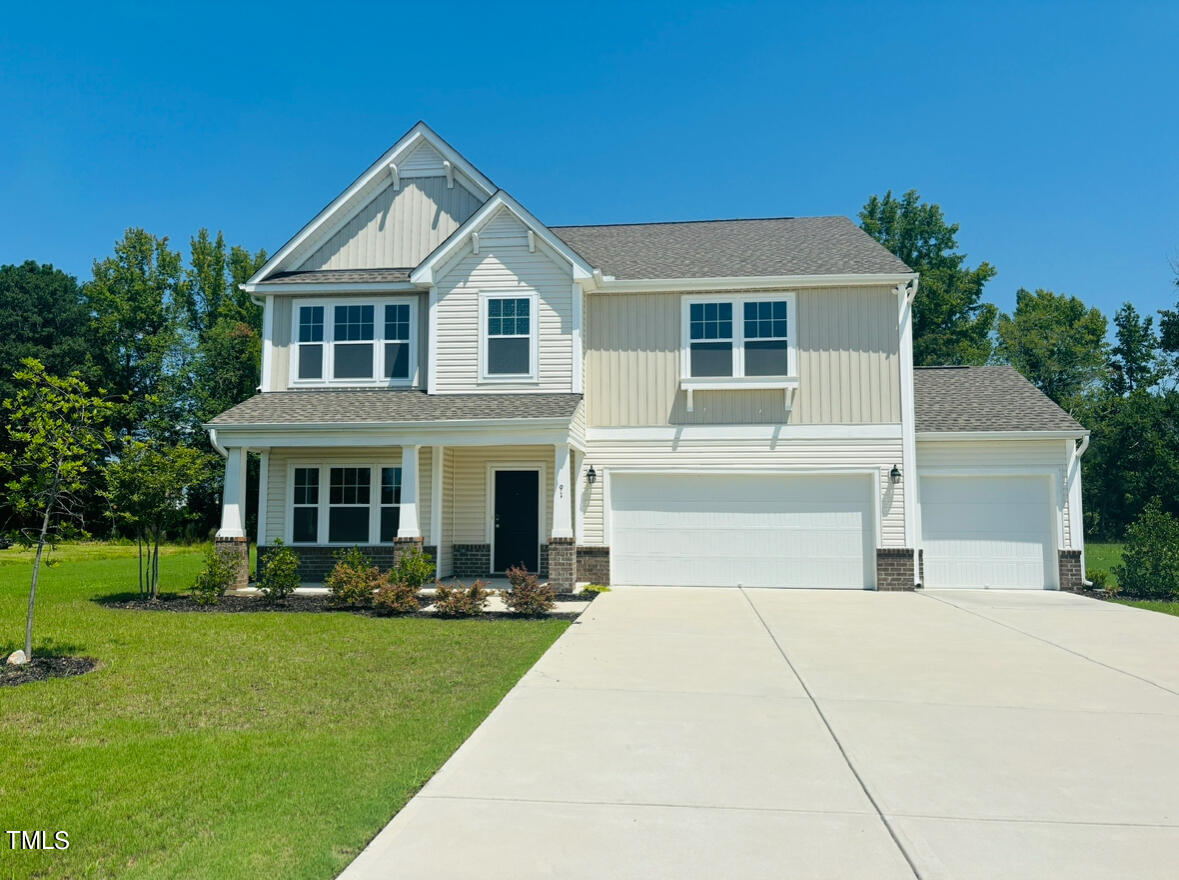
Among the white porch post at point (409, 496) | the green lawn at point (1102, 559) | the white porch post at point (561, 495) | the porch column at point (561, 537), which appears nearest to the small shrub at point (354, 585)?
the white porch post at point (409, 496)

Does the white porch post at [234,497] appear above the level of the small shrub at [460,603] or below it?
above

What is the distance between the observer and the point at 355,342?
1617 centimetres

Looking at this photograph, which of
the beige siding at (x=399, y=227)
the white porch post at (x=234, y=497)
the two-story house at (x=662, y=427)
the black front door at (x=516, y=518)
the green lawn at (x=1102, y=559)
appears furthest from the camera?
the green lawn at (x=1102, y=559)

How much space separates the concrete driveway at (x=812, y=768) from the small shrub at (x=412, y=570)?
4.34 meters

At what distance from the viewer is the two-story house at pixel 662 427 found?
1523cm

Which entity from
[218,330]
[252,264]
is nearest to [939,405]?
[218,330]

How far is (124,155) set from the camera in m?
22.3

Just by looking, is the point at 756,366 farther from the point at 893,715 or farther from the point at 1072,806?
the point at 1072,806

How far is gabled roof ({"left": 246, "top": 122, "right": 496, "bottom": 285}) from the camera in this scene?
16.5m

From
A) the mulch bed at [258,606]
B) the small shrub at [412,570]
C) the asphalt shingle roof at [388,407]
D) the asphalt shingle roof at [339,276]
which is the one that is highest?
the asphalt shingle roof at [339,276]

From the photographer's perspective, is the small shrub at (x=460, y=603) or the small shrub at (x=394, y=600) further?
the small shrub at (x=394, y=600)

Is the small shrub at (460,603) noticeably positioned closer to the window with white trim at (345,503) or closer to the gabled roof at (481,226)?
the window with white trim at (345,503)

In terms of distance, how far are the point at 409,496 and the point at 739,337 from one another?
7.02 m

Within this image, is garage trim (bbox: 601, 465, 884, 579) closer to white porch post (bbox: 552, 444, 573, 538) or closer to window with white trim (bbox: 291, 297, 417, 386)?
white porch post (bbox: 552, 444, 573, 538)
